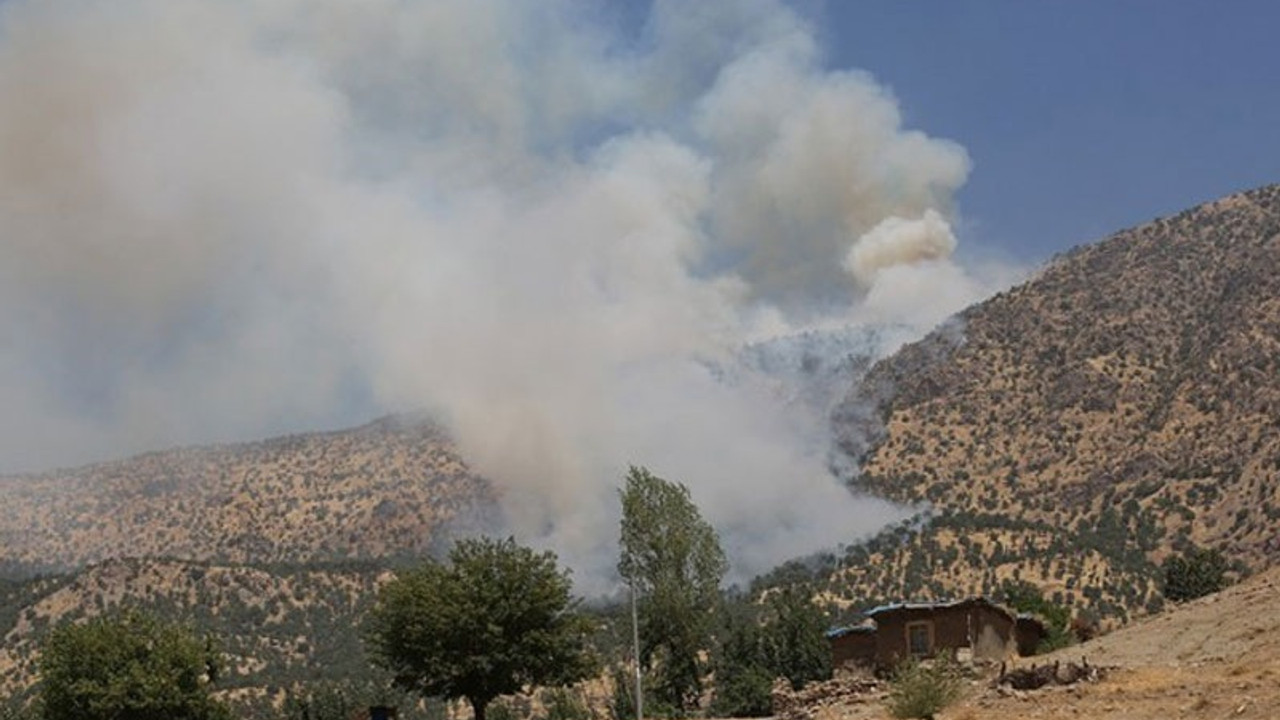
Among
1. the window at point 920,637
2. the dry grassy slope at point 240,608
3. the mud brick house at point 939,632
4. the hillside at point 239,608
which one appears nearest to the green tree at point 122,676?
the mud brick house at point 939,632

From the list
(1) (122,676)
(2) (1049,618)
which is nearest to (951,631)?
(2) (1049,618)

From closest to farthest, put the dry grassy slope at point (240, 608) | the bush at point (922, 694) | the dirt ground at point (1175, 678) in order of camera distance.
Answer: the dirt ground at point (1175, 678), the bush at point (922, 694), the dry grassy slope at point (240, 608)

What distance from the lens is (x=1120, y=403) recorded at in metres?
160

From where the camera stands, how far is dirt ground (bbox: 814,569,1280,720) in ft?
94.3

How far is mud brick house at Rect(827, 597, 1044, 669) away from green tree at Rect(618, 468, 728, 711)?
7607 mm

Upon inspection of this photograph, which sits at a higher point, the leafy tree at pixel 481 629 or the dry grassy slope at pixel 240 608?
the dry grassy slope at pixel 240 608

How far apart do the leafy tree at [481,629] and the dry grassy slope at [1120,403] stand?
74.1 metres

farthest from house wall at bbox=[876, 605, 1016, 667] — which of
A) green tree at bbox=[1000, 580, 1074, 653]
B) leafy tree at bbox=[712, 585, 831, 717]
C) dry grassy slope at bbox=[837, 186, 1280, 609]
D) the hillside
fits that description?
the hillside

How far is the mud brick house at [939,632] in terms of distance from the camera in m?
59.8

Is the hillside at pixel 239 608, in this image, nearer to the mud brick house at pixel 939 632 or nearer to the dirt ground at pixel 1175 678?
the mud brick house at pixel 939 632

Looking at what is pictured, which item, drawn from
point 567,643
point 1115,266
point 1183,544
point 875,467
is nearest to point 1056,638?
point 567,643

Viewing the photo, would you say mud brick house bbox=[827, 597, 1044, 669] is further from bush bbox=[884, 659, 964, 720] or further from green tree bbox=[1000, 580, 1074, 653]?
bush bbox=[884, 659, 964, 720]

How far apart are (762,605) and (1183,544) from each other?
133ft

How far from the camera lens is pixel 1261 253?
167 meters
